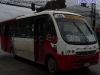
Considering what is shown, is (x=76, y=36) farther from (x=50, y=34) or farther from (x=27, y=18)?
(x=27, y=18)

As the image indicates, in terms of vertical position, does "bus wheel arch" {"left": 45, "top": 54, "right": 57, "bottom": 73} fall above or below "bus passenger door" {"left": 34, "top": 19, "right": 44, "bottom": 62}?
below

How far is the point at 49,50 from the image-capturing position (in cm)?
782

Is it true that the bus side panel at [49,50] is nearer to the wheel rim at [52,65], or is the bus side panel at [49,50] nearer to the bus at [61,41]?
the bus at [61,41]

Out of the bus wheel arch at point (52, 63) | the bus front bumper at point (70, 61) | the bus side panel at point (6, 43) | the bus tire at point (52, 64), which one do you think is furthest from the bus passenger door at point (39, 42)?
the bus side panel at point (6, 43)

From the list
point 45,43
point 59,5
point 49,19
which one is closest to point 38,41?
point 45,43

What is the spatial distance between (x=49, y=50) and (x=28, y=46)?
2.27 metres

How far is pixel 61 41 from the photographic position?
7.17 metres

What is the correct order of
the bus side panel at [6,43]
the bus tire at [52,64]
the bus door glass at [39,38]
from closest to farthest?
1. the bus tire at [52,64]
2. the bus door glass at [39,38]
3. the bus side panel at [6,43]

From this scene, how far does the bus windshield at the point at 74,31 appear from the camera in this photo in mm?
7352

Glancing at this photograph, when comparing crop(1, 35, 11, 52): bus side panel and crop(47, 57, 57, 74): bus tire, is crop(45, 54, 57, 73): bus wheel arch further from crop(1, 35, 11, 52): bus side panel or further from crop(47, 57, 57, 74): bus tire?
crop(1, 35, 11, 52): bus side panel

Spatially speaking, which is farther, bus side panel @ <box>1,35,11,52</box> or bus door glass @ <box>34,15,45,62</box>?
bus side panel @ <box>1,35,11,52</box>

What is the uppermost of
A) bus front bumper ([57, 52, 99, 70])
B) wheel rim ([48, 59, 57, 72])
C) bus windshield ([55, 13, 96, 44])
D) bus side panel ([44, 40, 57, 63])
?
bus windshield ([55, 13, 96, 44])

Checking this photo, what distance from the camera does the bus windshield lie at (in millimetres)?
7352

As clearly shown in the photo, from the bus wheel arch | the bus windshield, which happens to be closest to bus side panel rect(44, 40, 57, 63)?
the bus wheel arch
